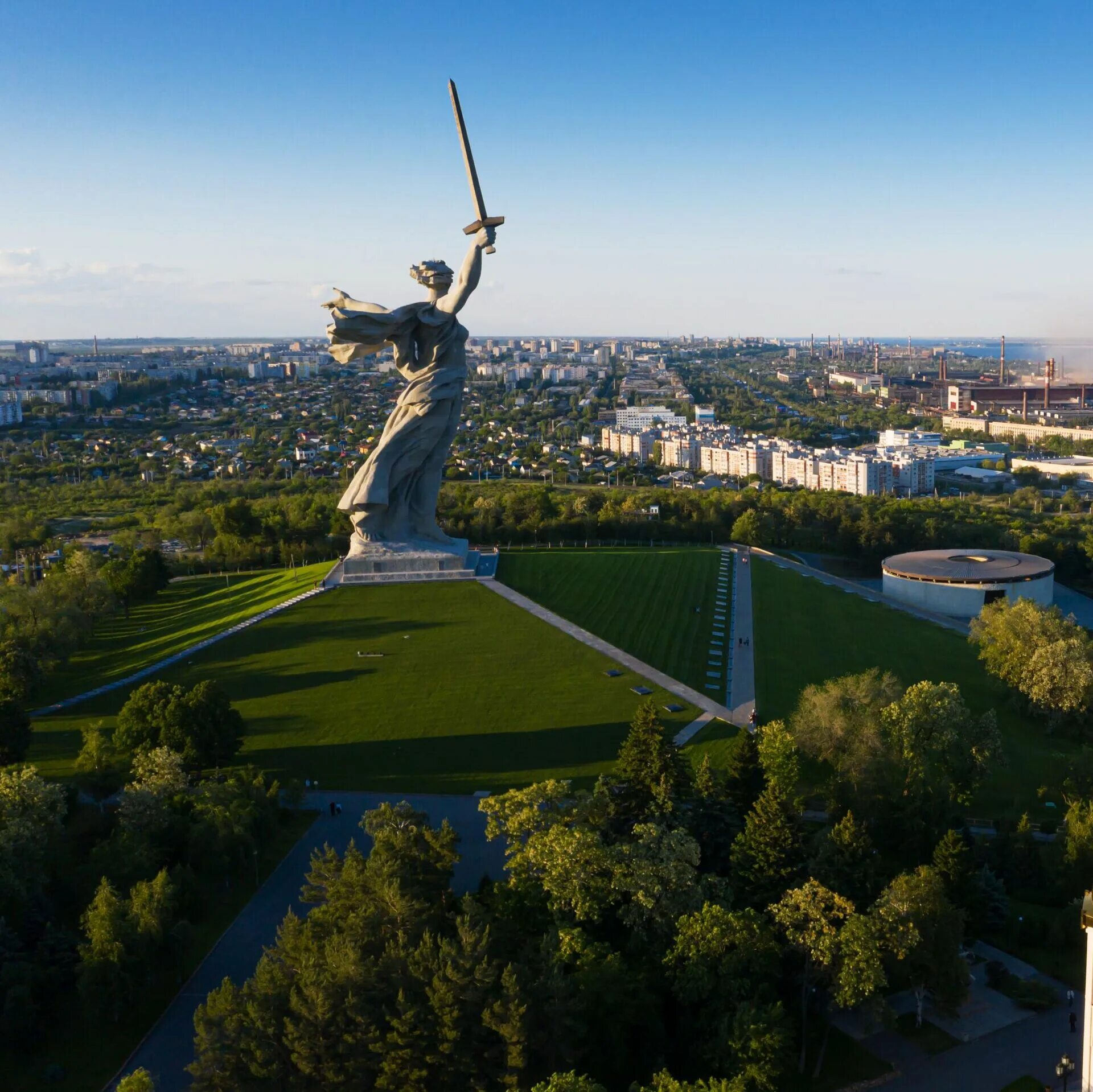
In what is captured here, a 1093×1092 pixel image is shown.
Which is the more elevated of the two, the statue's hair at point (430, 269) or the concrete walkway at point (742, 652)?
the statue's hair at point (430, 269)

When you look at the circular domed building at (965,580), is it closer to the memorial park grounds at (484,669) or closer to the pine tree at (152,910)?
the memorial park grounds at (484,669)

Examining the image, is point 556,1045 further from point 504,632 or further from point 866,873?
point 504,632

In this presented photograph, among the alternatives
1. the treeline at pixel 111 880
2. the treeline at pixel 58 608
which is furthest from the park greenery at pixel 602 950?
the treeline at pixel 58 608

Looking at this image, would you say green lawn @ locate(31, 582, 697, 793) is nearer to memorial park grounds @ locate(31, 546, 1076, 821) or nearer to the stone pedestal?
memorial park grounds @ locate(31, 546, 1076, 821)

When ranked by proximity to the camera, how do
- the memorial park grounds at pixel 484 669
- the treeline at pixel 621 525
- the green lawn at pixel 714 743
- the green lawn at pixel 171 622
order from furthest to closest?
1. the treeline at pixel 621 525
2. the green lawn at pixel 171 622
3. the memorial park grounds at pixel 484 669
4. the green lawn at pixel 714 743

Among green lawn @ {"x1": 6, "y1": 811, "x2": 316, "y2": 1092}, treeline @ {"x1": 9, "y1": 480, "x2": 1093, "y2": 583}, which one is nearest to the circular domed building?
treeline @ {"x1": 9, "y1": 480, "x2": 1093, "y2": 583}

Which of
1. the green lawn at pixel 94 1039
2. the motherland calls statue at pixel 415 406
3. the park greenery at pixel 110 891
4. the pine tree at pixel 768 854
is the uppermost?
the motherland calls statue at pixel 415 406
